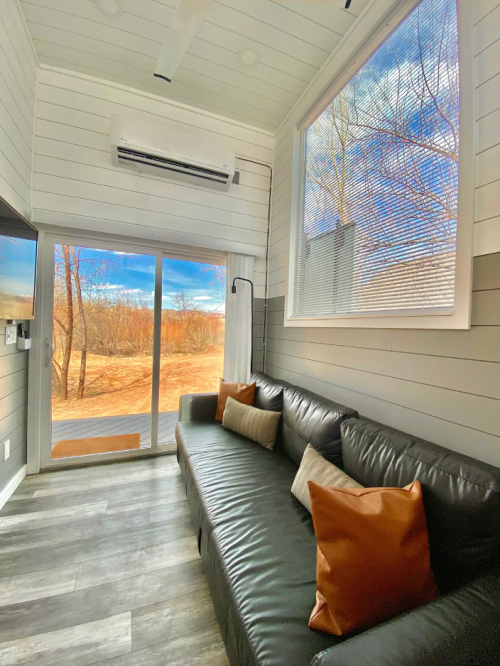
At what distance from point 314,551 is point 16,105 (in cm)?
327

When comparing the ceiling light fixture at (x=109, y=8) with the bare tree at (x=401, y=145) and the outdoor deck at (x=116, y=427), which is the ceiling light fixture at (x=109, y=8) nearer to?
the bare tree at (x=401, y=145)

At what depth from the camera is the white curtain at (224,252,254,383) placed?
9.57 ft

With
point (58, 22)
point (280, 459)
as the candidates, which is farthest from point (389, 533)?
point (58, 22)

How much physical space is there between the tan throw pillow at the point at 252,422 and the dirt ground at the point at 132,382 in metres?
0.76

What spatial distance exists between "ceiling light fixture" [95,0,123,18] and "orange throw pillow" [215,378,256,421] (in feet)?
9.27

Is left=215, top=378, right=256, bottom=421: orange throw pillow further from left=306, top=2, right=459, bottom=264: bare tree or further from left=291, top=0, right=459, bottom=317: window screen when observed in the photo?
left=306, top=2, right=459, bottom=264: bare tree

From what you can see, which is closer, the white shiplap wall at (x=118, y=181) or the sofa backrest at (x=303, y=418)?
the sofa backrest at (x=303, y=418)

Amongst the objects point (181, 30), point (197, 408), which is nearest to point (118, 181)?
point (181, 30)

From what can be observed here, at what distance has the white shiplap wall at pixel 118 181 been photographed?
2.30 m

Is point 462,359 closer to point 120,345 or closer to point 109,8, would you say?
point 120,345

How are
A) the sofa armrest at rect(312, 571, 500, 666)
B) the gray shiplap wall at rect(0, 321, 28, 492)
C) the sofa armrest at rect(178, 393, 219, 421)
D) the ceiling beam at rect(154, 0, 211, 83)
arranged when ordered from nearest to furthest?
the sofa armrest at rect(312, 571, 500, 666)
the ceiling beam at rect(154, 0, 211, 83)
the gray shiplap wall at rect(0, 321, 28, 492)
the sofa armrest at rect(178, 393, 219, 421)

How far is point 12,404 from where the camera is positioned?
6.86ft

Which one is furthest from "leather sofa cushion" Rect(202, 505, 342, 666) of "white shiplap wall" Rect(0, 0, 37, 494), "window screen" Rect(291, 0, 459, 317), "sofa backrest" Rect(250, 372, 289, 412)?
"white shiplap wall" Rect(0, 0, 37, 494)

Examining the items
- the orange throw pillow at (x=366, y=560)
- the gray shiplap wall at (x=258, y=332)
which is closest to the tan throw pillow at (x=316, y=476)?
the orange throw pillow at (x=366, y=560)
